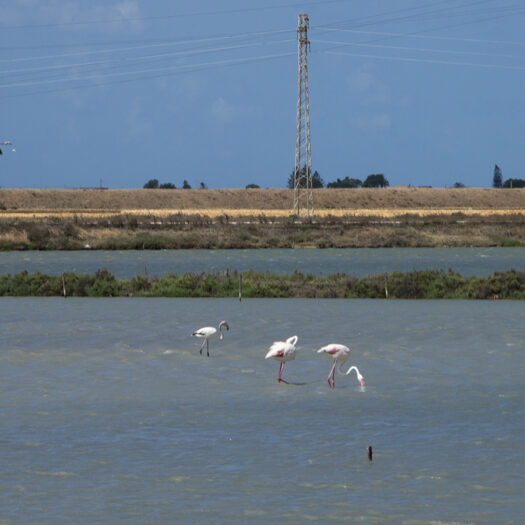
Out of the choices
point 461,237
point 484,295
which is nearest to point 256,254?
point 461,237

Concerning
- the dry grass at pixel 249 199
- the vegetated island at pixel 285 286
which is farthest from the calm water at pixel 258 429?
the dry grass at pixel 249 199

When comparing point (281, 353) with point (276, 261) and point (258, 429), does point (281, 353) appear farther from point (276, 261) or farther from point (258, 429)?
point (276, 261)

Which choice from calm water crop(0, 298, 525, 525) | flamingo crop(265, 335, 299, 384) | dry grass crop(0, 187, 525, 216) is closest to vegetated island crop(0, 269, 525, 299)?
calm water crop(0, 298, 525, 525)

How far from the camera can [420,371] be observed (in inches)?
779

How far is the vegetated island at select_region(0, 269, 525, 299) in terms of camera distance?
118 feet

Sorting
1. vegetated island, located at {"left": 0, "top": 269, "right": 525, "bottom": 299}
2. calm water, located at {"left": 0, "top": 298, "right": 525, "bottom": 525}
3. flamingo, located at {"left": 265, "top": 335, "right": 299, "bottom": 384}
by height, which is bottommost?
vegetated island, located at {"left": 0, "top": 269, "right": 525, "bottom": 299}

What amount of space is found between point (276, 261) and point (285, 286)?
2423 cm

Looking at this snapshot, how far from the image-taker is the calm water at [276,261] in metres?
53.1

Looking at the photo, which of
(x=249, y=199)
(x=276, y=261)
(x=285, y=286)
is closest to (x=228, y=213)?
(x=249, y=199)

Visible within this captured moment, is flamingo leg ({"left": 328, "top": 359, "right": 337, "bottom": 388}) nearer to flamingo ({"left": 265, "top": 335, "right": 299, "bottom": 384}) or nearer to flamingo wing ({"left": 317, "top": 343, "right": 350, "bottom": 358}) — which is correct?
flamingo wing ({"left": 317, "top": 343, "right": 350, "bottom": 358})

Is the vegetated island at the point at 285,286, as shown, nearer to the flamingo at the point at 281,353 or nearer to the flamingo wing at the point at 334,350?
the flamingo wing at the point at 334,350

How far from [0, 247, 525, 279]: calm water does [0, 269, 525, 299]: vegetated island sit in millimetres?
9741

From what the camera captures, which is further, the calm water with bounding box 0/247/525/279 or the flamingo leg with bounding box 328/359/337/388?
the calm water with bounding box 0/247/525/279

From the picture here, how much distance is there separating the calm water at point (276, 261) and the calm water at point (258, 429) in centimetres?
2467
